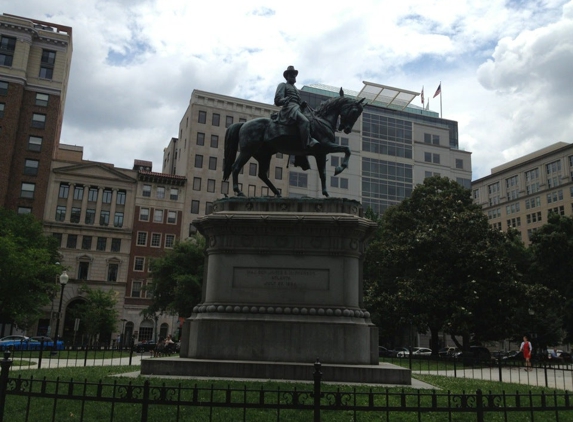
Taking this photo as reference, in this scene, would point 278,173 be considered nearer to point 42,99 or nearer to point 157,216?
point 157,216

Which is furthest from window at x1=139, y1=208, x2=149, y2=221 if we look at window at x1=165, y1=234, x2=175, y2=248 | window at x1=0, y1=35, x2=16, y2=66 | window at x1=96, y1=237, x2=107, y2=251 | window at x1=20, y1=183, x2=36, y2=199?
window at x1=0, y1=35, x2=16, y2=66

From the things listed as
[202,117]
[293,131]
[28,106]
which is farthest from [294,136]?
[202,117]

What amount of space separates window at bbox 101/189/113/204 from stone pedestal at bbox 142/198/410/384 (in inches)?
2493

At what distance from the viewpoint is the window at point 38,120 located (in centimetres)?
7300

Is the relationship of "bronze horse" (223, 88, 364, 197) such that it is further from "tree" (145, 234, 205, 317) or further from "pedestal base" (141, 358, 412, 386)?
"tree" (145, 234, 205, 317)

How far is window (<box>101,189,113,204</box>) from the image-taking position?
75188 millimetres

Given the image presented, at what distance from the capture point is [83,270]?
239ft

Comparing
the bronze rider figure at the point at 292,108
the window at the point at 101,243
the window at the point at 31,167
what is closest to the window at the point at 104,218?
the window at the point at 101,243

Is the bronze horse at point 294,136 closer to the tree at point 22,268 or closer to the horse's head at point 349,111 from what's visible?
the horse's head at point 349,111

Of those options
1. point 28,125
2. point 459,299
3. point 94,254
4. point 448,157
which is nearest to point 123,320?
point 94,254

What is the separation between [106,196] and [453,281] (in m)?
53.0

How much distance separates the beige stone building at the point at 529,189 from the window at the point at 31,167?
77.1 meters

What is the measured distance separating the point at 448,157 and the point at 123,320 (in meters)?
59.7

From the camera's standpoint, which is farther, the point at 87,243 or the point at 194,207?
the point at 194,207
